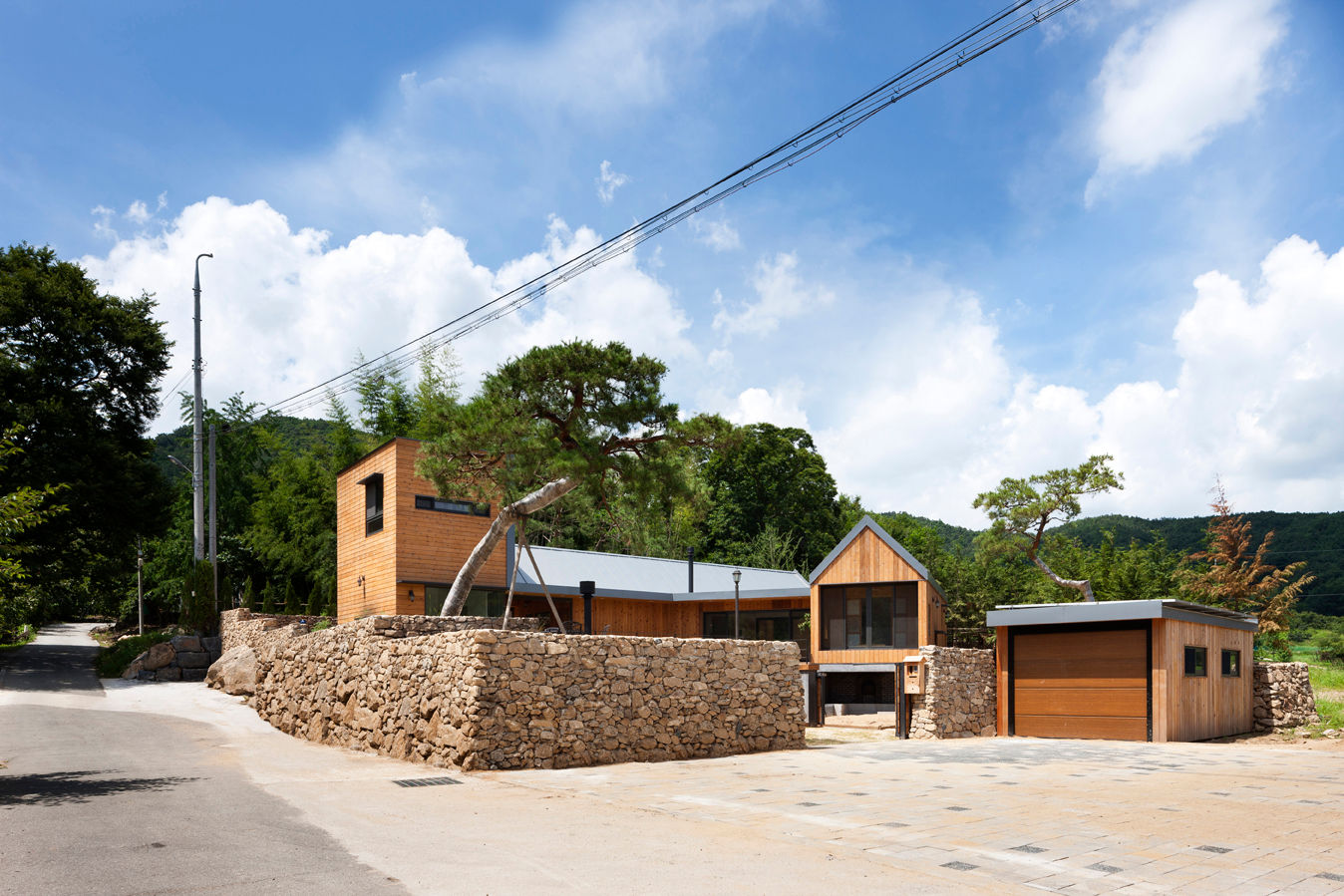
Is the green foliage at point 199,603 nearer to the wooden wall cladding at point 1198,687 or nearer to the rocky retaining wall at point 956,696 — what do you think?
the rocky retaining wall at point 956,696

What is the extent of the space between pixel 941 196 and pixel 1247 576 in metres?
21.5

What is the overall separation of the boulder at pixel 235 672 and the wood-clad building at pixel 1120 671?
1567cm

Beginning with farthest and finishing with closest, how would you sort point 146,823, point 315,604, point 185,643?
1. point 315,604
2. point 185,643
3. point 146,823

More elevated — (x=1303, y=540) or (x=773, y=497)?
(x=773, y=497)

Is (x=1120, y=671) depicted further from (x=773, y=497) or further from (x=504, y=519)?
(x=773, y=497)

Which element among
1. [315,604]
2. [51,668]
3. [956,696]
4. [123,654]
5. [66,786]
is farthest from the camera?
[315,604]

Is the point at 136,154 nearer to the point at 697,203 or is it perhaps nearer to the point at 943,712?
the point at 697,203

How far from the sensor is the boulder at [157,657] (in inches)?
918

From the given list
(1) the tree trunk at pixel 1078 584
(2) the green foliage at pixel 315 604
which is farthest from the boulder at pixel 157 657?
(1) the tree trunk at pixel 1078 584

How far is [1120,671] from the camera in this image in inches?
635

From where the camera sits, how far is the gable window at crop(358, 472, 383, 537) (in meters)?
22.5

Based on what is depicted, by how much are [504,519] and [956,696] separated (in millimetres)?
9471

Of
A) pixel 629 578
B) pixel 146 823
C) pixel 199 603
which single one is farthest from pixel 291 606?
pixel 146 823

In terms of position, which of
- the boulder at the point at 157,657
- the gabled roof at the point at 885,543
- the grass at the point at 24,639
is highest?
the gabled roof at the point at 885,543
